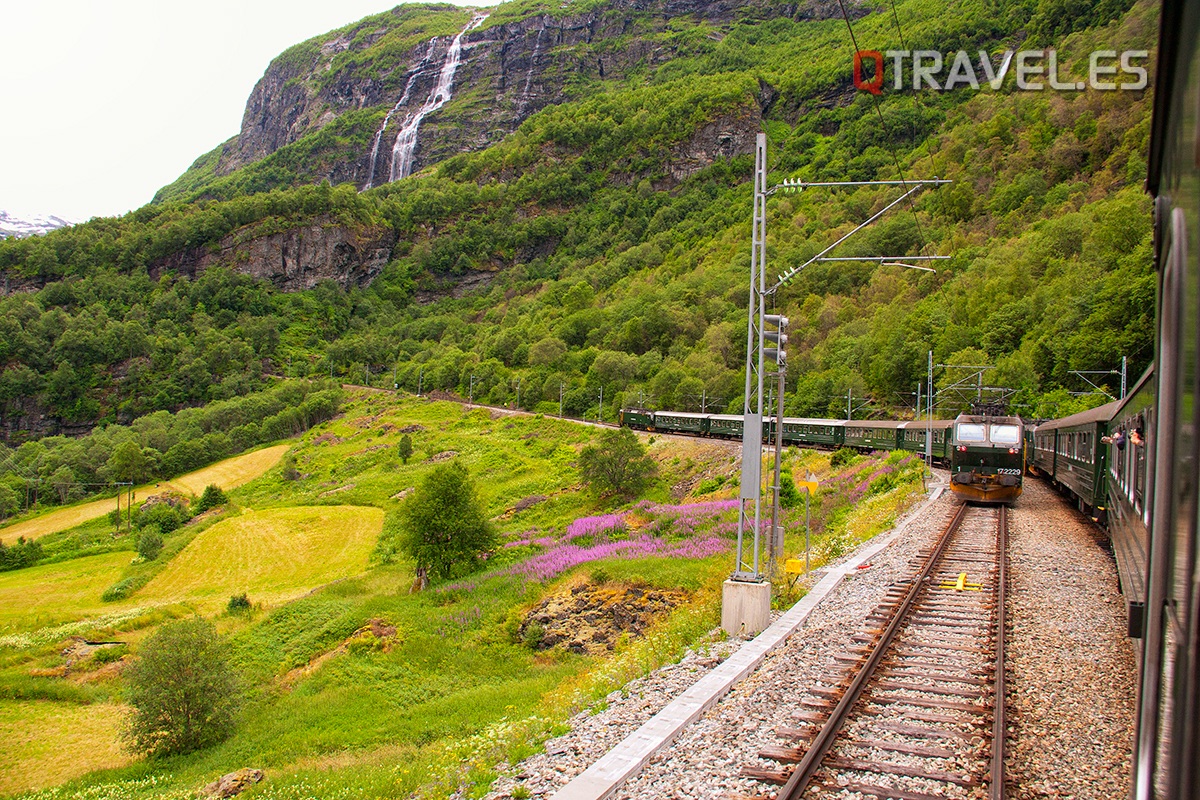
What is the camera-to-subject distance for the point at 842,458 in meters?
42.8

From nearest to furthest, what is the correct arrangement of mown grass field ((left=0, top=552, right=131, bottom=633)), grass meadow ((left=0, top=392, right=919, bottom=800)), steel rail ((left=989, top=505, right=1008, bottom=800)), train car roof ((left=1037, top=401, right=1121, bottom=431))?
1. steel rail ((left=989, top=505, right=1008, bottom=800))
2. grass meadow ((left=0, top=392, right=919, bottom=800))
3. train car roof ((left=1037, top=401, right=1121, bottom=431))
4. mown grass field ((left=0, top=552, right=131, bottom=633))

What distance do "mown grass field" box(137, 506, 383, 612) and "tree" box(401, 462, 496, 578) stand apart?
30.3ft

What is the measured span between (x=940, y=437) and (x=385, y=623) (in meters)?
28.4

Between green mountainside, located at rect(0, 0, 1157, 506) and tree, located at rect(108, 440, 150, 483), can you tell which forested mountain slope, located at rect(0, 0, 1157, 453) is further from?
tree, located at rect(108, 440, 150, 483)

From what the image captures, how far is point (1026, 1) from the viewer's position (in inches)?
5906

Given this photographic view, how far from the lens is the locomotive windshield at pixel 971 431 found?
984 inches

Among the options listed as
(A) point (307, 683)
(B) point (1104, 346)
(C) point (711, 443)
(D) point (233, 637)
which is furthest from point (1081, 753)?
(B) point (1104, 346)

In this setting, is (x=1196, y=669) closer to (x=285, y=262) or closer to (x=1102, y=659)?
(x=1102, y=659)

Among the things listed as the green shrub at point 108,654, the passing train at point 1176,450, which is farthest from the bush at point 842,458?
the passing train at point 1176,450

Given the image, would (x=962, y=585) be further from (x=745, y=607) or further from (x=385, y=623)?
(x=385, y=623)

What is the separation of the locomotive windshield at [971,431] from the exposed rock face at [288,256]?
172m

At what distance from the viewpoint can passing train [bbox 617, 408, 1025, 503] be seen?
24.9 metres

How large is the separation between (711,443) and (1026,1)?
477 feet
